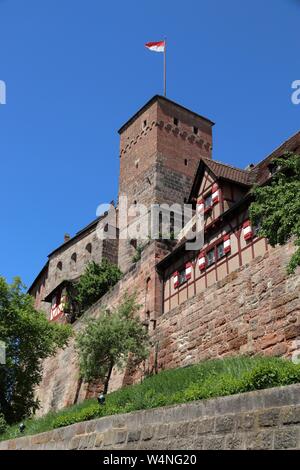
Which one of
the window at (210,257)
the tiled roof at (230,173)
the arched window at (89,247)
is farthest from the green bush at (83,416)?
the arched window at (89,247)

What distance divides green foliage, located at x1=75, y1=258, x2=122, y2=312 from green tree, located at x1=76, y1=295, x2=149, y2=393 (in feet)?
42.9

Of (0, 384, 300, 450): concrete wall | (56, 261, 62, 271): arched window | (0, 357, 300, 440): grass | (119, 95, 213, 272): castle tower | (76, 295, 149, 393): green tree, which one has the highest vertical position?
(119, 95, 213, 272): castle tower

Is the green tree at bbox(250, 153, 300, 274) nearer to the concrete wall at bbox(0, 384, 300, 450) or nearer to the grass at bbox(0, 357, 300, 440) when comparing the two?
the grass at bbox(0, 357, 300, 440)

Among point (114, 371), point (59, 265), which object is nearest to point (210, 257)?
point (114, 371)

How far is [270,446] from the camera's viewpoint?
7.79 m

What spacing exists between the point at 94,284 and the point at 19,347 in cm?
1027

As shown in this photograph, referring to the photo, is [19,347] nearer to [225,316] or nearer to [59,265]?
[225,316]

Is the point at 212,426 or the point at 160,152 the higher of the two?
the point at 160,152

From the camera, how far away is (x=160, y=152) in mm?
42281


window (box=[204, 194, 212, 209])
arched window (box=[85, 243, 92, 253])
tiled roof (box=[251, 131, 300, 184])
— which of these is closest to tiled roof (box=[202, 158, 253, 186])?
tiled roof (box=[251, 131, 300, 184])

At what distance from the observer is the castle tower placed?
41.1 metres

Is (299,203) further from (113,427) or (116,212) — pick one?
(116,212)
